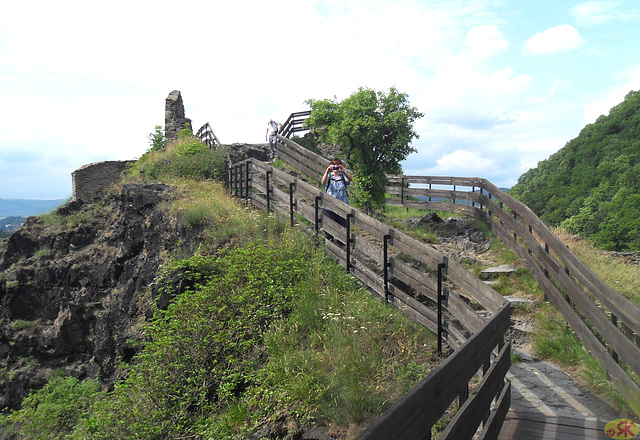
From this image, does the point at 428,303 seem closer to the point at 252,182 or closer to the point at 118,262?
the point at 252,182

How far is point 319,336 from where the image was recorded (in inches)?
241

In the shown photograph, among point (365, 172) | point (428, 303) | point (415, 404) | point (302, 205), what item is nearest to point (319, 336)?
point (428, 303)

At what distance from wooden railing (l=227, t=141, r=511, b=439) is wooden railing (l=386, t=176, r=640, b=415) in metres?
1.18

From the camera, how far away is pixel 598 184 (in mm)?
45438

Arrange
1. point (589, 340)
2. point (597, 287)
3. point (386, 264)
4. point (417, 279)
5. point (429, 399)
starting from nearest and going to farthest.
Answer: point (429, 399) → point (597, 287) → point (589, 340) → point (417, 279) → point (386, 264)

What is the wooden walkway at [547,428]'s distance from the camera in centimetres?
419

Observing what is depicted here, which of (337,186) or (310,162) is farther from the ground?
→ (310,162)

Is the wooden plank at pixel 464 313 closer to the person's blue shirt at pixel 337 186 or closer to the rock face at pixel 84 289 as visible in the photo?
the person's blue shirt at pixel 337 186

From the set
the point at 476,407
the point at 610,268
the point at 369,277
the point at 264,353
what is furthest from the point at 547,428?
the point at 610,268

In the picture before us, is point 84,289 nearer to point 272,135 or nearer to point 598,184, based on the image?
point 272,135

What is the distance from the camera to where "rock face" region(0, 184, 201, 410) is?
39.6 feet

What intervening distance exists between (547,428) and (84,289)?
1401 centimetres

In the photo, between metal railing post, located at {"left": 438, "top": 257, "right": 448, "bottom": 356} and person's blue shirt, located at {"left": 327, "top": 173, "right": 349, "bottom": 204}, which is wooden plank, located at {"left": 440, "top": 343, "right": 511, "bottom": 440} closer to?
metal railing post, located at {"left": 438, "top": 257, "right": 448, "bottom": 356}

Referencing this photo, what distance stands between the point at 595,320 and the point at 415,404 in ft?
14.3
